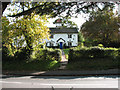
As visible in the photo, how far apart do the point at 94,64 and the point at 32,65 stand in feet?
19.7

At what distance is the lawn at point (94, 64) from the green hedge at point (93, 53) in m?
0.50

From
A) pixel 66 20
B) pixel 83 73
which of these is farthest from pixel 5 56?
pixel 66 20

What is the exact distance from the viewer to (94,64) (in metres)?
12.9

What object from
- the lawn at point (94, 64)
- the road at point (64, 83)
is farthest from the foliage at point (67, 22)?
the lawn at point (94, 64)

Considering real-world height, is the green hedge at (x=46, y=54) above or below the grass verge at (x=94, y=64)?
above

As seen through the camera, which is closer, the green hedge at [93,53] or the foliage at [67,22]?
the foliage at [67,22]

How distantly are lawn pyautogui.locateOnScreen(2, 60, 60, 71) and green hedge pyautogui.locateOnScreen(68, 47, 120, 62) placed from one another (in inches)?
77.9

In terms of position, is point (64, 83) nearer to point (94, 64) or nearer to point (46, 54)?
point (94, 64)

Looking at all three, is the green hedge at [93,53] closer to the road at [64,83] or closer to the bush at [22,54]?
the bush at [22,54]

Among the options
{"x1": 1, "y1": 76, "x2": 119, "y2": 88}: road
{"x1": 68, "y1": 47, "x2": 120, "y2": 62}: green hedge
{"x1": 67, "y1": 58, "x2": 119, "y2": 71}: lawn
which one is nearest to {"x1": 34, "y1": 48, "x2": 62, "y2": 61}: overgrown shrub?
{"x1": 68, "y1": 47, "x2": 120, "y2": 62}: green hedge

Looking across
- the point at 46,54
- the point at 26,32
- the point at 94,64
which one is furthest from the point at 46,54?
the point at 94,64

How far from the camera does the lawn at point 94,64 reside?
1265 cm

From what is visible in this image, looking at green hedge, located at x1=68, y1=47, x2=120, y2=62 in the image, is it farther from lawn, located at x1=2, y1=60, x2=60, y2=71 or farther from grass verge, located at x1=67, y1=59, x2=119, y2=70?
lawn, located at x1=2, y1=60, x2=60, y2=71

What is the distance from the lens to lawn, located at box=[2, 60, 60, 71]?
13.0 metres
